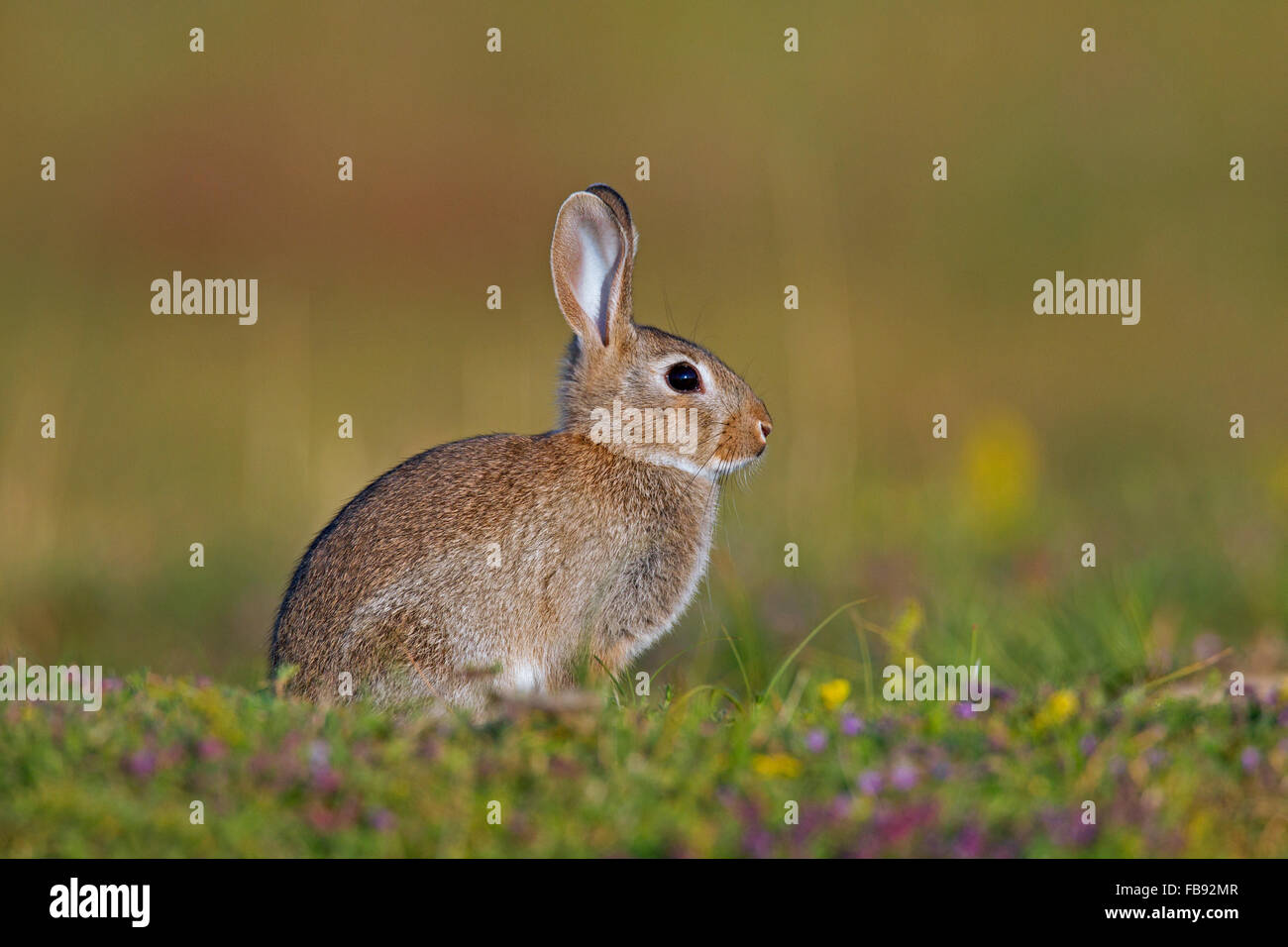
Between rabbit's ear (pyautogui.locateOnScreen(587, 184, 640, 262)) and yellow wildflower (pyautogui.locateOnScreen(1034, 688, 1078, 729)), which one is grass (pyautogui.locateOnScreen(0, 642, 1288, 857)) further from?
rabbit's ear (pyautogui.locateOnScreen(587, 184, 640, 262))

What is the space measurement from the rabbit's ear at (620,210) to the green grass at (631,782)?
287 centimetres

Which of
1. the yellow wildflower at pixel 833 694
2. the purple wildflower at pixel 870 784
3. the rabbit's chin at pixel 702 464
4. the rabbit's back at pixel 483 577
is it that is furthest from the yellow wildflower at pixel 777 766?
the rabbit's chin at pixel 702 464

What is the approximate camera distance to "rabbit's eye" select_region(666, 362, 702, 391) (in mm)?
7797

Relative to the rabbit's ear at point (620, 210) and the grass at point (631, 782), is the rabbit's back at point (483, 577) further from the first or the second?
the rabbit's ear at point (620, 210)

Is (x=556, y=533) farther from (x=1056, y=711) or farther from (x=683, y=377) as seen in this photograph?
(x=1056, y=711)

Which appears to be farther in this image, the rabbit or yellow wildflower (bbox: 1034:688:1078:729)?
the rabbit

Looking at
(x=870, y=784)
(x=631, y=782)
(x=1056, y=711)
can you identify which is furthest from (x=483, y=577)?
(x=1056, y=711)

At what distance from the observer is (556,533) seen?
6.83 m

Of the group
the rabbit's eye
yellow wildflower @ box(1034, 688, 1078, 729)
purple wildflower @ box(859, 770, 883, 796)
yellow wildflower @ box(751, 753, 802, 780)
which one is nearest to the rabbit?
the rabbit's eye

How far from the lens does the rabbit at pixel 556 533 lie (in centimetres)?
636

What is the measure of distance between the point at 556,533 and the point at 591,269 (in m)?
1.62

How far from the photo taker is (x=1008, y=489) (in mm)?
11602

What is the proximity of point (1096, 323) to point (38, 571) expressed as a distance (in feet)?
56.3
